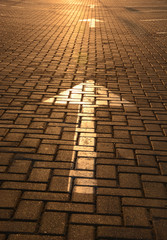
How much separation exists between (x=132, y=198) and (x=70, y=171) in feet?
2.11

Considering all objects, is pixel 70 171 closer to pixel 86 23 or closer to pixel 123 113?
pixel 123 113

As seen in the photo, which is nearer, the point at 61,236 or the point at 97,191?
the point at 61,236

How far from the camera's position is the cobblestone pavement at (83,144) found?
197 centimetres

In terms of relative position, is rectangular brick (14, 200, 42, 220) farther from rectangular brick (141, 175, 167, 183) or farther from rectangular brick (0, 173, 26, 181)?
rectangular brick (141, 175, 167, 183)

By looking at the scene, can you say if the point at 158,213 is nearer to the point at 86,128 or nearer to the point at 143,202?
the point at 143,202

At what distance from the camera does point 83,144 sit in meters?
2.84

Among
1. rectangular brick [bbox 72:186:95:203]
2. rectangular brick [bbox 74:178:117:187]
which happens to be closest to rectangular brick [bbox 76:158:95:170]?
rectangular brick [bbox 74:178:117:187]

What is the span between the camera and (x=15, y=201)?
2115 millimetres

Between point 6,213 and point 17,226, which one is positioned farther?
point 6,213

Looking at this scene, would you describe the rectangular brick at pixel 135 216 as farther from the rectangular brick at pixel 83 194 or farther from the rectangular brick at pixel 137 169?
the rectangular brick at pixel 137 169

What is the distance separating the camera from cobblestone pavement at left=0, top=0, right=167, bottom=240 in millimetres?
1969

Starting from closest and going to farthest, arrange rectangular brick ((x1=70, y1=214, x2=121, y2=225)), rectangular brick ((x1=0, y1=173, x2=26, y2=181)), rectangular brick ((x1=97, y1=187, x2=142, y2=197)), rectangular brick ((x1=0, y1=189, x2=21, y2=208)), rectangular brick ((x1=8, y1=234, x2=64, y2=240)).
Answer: rectangular brick ((x1=8, y1=234, x2=64, y2=240)), rectangular brick ((x1=70, y1=214, x2=121, y2=225)), rectangular brick ((x1=0, y1=189, x2=21, y2=208)), rectangular brick ((x1=97, y1=187, x2=142, y2=197)), rectangular brick ((x1=0, y1=173, x2=26, y2=181))

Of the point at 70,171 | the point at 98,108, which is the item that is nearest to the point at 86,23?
the point at 98,108

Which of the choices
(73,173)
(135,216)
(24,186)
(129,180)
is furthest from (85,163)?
(135,216)
